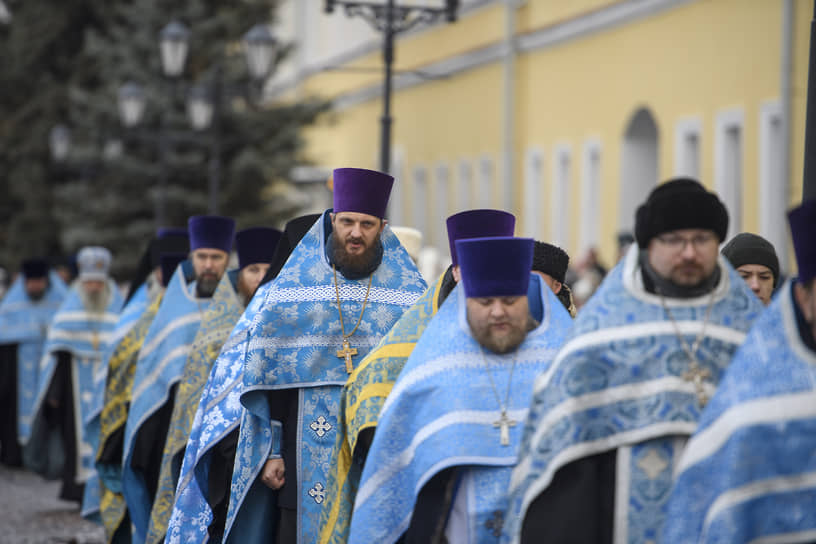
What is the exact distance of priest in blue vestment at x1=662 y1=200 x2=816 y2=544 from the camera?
5039 mm

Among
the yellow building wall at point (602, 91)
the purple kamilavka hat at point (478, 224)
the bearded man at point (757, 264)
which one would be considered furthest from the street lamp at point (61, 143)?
the purple kamilavka hat at point (478, 224)

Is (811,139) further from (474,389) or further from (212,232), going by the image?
(212,232)

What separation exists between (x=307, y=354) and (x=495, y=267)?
219 cm

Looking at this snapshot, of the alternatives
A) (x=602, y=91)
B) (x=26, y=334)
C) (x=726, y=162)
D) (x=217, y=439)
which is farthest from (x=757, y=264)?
(x=602, y=91)

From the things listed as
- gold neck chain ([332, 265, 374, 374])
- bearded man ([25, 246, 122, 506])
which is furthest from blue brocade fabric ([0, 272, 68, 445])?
gold neck chain ([332, 265, 374, 374])

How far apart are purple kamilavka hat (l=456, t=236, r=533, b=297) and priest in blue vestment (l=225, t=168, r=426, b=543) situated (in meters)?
1.93

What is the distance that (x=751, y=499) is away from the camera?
5.06m

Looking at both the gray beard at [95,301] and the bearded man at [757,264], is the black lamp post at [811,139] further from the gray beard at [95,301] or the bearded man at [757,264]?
the gray beard at [95,301]

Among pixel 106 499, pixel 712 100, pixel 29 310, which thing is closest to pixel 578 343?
pixel 106 499

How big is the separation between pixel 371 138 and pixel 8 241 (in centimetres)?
899

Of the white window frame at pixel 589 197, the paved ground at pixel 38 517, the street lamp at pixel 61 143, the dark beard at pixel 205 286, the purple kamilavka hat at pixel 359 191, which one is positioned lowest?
the paved ground at pixel 38 517

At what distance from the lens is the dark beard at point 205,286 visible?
10836 millimetres

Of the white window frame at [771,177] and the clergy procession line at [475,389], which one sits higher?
the white window frame at [771,177]

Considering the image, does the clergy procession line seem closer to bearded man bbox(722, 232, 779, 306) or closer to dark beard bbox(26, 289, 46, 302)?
bearded man bbox(722, 232, 779, 306)
